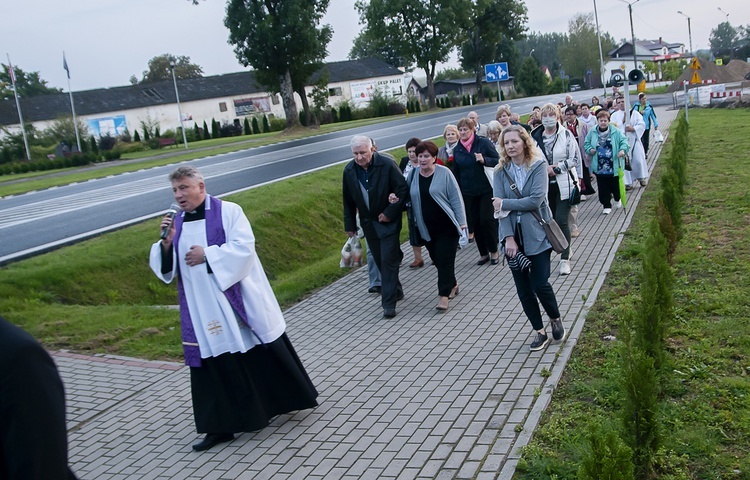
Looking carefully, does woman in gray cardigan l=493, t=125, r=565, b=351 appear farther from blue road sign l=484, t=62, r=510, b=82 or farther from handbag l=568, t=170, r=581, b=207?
A: blue road sign l=484, t=62, r=510, b=82

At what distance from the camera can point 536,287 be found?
693 cm

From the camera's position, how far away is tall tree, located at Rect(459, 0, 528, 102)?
90.6 m

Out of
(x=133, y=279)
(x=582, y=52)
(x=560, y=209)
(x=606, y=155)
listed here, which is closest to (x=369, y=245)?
(x=560, y=209)

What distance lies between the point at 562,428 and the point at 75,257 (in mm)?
8679

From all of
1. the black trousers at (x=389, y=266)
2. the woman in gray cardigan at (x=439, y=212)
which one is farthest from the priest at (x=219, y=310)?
the woman in gray cardigan at (x=439, y=212)

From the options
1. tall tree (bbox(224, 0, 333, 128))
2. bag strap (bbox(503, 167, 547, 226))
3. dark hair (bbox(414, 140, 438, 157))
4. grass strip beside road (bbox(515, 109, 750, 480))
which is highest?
tall tree (bbox(224, 0, 333, 128))

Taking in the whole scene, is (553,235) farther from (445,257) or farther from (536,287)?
(445,257)

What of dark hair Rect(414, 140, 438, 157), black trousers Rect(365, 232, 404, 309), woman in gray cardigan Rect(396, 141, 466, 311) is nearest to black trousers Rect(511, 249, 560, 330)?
woman in gray cardigan Rect(396, 141, 466, 311)

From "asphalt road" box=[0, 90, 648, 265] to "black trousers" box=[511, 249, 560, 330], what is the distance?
27.2 ft

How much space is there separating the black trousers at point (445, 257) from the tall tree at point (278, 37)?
133ft

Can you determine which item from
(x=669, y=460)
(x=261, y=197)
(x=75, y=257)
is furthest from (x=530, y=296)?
(x=261, y=197)

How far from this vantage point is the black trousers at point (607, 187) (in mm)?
13445

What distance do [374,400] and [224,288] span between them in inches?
63.2

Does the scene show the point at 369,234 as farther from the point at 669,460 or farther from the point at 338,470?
the point at 669,460
